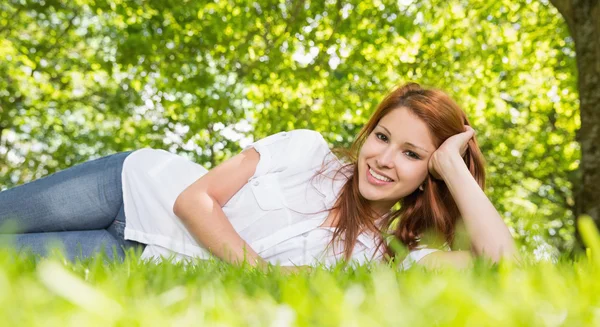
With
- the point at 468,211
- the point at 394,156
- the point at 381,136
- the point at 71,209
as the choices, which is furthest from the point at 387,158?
the point at 71,209

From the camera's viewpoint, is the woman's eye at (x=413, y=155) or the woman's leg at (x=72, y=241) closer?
the woman's leg at (x=72, y=241)

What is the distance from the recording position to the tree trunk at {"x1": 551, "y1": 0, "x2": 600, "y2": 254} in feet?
17.1

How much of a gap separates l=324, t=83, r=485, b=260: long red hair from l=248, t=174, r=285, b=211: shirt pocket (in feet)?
1.10

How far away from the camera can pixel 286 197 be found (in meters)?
3.26

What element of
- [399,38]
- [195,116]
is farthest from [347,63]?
[195,116]

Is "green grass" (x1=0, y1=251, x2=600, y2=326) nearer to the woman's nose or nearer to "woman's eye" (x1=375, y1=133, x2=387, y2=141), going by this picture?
the woman's nose

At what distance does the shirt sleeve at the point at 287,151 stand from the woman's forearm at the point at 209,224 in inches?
14.8

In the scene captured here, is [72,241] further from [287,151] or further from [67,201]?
[287,151]

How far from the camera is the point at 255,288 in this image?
1169mm

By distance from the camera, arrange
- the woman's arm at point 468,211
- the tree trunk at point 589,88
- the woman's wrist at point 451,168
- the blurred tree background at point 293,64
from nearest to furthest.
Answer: the woman's arm at point 468,211, the woman's wrist at point 451,168, the tree trunk at point 589,88, the blurred tree background at point 293,64

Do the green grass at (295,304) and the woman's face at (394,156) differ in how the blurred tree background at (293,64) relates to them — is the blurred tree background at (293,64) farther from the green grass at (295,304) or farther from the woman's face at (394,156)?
the green grass at (295,304)

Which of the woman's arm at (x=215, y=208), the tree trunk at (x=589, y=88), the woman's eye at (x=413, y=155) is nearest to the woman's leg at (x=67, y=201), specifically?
the woman's arm at (x=215, y=208)

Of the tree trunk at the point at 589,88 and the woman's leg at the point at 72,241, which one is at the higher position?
the tree trunk at the point at 589,88

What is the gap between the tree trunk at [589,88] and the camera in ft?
17.1
